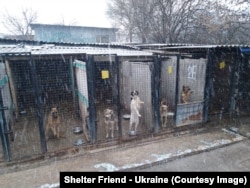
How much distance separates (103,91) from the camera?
558cm

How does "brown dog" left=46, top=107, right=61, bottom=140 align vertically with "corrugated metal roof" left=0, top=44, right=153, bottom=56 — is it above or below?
below

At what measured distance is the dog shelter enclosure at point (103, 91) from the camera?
4566 millimetres

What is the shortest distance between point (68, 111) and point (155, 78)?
3416 mm

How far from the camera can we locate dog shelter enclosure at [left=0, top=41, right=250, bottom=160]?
457 cm

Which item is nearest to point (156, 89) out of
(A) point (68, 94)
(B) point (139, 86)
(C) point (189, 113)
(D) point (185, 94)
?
(B) point (139, 86)

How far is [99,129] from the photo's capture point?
592 centimetres

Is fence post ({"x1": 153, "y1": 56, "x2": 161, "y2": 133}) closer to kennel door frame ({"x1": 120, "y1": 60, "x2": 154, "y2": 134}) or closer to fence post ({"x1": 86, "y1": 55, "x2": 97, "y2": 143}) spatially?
kennel door frame ({"x1": 120, "y1": 60, "x2": 154, "y2": 134})

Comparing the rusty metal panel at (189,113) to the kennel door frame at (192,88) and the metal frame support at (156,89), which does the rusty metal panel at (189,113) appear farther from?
the metal frame support at (156,89)

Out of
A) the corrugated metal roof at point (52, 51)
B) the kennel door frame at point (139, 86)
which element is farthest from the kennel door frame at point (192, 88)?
the corrugated metal roof at point (52, 51)

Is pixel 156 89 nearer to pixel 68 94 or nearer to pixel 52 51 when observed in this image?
pixel 52 51

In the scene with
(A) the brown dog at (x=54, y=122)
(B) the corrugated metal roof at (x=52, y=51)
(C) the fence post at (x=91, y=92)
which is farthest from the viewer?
(A) the brown dog at (x=54, y=122)

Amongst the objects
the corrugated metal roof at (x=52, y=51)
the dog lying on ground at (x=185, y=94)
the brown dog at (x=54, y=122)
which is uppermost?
the corrugated metal roof at (x=52, y=51)

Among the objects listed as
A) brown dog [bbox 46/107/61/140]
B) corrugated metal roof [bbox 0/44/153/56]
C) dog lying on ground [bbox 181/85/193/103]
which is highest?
corrugated metal roof [bbox 0/44/153/56]

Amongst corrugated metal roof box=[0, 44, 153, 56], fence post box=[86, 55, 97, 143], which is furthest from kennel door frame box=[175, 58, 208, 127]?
fence post box=[86, 55, 97, 143]
